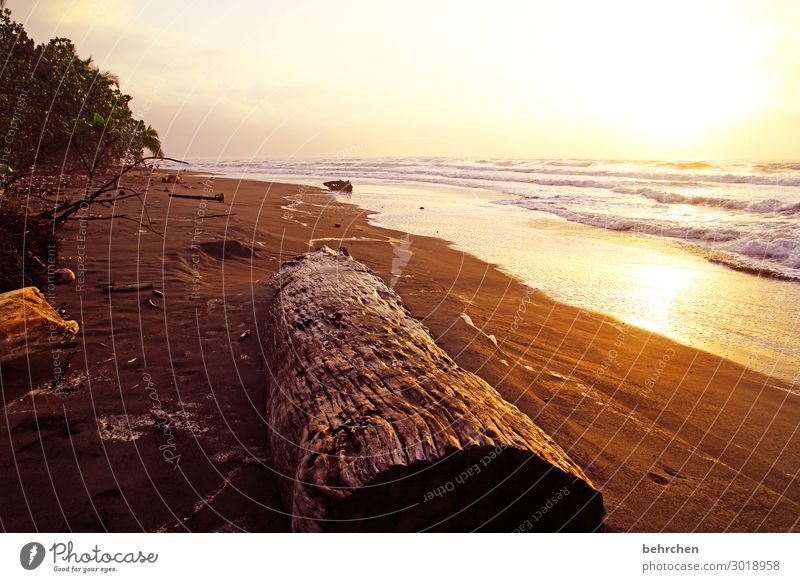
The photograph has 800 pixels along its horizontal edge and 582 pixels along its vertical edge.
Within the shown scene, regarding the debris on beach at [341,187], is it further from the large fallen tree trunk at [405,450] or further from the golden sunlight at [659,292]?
the large fallen tree trunk at [405,450]

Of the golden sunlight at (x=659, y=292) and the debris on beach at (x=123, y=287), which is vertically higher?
the debris on beach at (x=123, y=287)

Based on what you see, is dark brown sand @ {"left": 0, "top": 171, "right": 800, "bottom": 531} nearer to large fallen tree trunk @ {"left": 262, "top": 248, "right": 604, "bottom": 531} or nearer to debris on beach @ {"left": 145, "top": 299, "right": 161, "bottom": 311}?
debris on beach @ {"left": 145, "top": 299, "right": 161, "bottom": 311}

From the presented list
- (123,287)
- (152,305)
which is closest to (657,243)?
(152,305)

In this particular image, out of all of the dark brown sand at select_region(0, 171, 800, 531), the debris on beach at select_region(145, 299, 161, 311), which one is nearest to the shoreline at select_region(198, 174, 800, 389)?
the dark brown sand at select_region(0, 171, 800, 531)

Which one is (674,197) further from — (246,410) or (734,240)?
(246,410)

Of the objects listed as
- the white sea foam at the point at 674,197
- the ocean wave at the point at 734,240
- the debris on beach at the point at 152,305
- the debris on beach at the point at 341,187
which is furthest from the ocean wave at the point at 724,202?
the debris on beach at the point at 152,305

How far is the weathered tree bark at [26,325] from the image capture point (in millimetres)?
4426

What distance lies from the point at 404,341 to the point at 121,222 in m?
10.1

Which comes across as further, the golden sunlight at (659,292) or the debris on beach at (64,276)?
the golden sunlight at (659,292)

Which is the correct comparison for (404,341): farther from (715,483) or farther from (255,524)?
(715,483)

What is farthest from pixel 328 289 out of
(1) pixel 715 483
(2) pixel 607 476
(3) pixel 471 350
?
(1) pixel 715 483

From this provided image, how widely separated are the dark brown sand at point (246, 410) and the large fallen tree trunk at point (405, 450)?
0.31 metres

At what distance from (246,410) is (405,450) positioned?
2.32 metres

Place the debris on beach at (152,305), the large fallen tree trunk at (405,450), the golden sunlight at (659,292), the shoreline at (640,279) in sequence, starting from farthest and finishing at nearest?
the golden sunlight at (659,292), the shoreline at (640,279), the debris on beach at (152,305), the large fallen tree trunk at (405,450)
